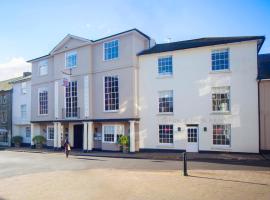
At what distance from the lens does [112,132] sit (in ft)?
78.4

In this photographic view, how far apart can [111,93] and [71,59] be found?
6.51 m

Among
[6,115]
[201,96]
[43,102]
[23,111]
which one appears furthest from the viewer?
[6,115]

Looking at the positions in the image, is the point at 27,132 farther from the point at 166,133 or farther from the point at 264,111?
the point at 264,111

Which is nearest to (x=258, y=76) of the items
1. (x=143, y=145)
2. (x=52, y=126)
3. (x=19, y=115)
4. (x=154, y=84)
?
(x=154, y=84)

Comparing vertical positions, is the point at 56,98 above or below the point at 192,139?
above

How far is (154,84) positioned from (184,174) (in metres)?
12.3

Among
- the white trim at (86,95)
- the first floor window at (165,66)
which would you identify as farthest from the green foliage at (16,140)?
the first floor window at (165,66)

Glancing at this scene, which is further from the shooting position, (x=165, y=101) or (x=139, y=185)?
(x=165, y=101)

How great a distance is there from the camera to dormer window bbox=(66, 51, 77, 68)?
26.8 metres

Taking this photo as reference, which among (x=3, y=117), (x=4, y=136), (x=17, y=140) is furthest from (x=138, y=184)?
(x=3, y=117)

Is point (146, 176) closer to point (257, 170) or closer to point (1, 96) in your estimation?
point (257, 170)

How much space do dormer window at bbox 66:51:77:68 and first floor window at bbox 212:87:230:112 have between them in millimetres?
14155

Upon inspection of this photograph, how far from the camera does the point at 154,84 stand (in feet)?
74.7

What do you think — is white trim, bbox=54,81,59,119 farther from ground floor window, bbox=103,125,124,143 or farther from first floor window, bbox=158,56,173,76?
first floor window, bbox=158,56,173,76
